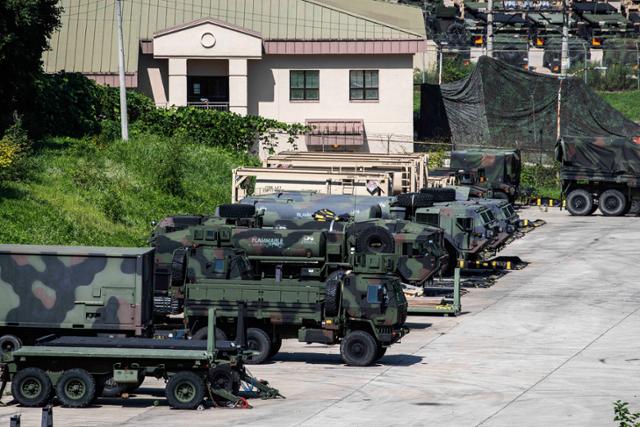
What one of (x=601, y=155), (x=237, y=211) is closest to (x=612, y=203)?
(x=601, y=155)

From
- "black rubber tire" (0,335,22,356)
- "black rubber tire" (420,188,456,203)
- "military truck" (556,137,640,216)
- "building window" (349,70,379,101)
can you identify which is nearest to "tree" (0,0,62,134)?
"black rubber tire" (420,188,456,203)

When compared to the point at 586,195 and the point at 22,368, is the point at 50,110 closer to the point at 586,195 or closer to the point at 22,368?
the point at 586,195

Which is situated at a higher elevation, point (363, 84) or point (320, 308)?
point (363, 84)

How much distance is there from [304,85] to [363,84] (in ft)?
8.85

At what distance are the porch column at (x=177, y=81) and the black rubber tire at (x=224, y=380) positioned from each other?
39.5 m

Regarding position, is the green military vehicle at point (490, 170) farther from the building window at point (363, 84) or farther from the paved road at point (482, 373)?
the paved road at point (482, 373)

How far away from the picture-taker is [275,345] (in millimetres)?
28422

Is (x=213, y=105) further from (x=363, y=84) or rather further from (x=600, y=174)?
(x=600, y=174)

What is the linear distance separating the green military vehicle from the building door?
1298cm

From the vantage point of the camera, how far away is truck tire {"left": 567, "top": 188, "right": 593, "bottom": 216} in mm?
55031

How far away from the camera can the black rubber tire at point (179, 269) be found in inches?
1186

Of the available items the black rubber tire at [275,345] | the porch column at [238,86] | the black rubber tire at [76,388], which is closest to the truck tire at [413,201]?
the black rubber tire at [275,345]

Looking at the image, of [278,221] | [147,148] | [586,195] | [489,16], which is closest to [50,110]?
[147,148]

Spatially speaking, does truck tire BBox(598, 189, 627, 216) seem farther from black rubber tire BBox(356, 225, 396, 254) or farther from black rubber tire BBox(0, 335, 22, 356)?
black rubber tire BBox(0, 335, 22, 356)
